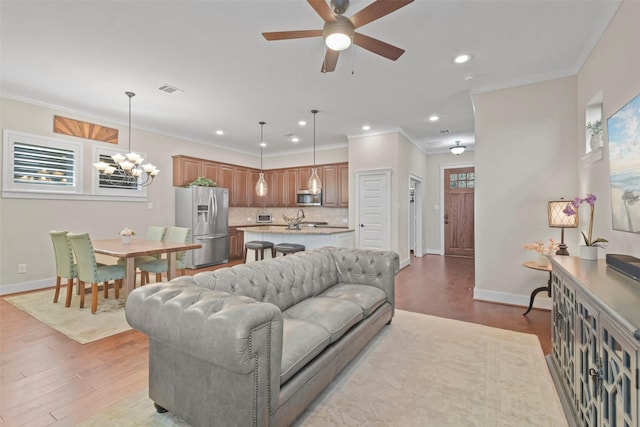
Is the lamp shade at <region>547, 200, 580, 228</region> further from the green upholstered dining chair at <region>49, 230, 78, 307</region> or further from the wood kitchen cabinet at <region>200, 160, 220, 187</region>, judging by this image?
the wood kitchen cabinet at <region>200, 160, 220, 187</region>

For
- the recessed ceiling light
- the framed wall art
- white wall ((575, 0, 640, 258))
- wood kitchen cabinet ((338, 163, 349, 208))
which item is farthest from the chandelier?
white wall ((575, 0, 640, 258))

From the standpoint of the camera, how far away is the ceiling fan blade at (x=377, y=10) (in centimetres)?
181

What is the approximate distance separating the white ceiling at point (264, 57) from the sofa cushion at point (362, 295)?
8.07 feet

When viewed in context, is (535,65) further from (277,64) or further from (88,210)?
(88,210)

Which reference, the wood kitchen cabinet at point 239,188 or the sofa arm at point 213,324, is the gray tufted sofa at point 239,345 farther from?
the wood kitchen cabinet at point 239,188

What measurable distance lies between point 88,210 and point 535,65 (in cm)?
683

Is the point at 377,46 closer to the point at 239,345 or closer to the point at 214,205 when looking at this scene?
the point at 239,345

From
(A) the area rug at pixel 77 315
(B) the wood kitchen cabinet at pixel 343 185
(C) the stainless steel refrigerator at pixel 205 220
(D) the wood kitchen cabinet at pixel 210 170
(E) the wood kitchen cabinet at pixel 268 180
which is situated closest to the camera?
(A) the area rug at pixel 77 315

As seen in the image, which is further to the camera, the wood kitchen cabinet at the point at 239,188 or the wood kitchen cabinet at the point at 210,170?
the wood kitchen cabinet at the point at 239,188

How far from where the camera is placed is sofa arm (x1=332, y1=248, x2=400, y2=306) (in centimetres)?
299

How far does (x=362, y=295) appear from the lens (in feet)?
8.61

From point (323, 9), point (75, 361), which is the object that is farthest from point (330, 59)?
point (75, 361)

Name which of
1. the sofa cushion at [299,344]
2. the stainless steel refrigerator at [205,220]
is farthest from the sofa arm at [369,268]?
the stainless steel refrigerator at [205,220]

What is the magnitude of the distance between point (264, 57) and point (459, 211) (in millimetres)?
6491
